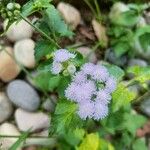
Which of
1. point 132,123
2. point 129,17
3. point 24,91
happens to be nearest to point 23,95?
point 24,91

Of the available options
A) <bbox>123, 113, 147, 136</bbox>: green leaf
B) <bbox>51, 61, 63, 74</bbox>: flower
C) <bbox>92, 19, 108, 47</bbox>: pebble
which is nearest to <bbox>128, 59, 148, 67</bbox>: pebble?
<bbox>92, 19, 108, 47</bbox>: pebble

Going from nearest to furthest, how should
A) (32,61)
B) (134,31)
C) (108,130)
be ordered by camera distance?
(108,130)
(32,61)
(134,31)

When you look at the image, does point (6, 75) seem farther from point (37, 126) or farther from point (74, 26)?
point (74, 26)

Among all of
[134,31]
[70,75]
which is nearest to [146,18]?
[134,31]

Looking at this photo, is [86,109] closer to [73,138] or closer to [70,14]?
[73,138]

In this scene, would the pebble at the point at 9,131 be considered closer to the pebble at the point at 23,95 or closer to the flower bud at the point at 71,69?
the pebble at the point at 23,95

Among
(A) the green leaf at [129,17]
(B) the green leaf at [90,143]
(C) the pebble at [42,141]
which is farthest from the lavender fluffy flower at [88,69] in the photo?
(A) the green leaf at [129,17]

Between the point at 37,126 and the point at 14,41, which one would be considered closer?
the point at 37,126
